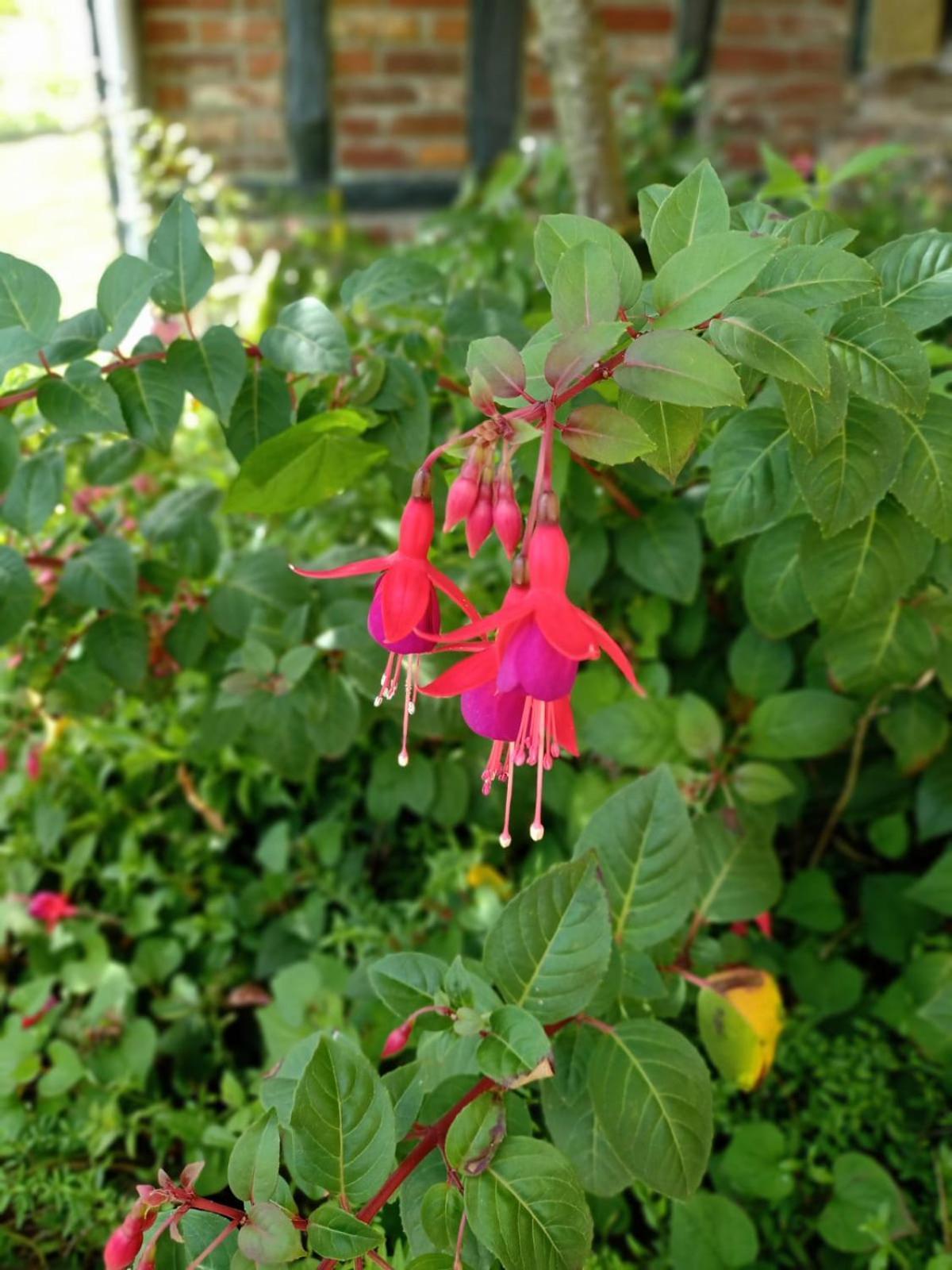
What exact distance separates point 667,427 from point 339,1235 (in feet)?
1.53

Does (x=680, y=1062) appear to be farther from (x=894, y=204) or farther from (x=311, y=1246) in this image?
(x=894, y=204)

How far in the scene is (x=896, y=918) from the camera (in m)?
1.11

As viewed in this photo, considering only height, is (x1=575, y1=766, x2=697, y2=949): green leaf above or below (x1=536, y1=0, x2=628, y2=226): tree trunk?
below

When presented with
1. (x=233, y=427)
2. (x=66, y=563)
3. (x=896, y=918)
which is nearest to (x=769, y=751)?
(x=896, y=918)

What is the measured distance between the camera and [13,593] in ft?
2.89

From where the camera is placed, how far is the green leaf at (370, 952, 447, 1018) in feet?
2.24

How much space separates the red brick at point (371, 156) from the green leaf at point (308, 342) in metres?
2.36

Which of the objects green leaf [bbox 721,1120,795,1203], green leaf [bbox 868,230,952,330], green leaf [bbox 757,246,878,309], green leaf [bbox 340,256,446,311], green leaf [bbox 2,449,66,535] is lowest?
green leaf [bbox 721,1120,795,1203]

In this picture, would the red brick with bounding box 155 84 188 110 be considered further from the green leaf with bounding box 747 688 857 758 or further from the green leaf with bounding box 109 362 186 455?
the green leaf with bounding box 747 688 857 758

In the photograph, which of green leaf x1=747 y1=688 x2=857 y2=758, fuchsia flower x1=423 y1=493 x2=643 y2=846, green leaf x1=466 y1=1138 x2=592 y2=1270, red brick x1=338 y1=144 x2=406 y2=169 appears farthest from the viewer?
red brick x1=338 y1=144 x2=406 y2=169

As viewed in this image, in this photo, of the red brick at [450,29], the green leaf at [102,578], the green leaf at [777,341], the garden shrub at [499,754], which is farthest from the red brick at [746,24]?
the green leaf at [777,341]

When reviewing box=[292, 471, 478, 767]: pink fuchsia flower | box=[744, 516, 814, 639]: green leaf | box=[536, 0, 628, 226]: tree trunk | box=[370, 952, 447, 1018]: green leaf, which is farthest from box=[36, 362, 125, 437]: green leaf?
box=[536, 0, 628, 226]: tree trunk

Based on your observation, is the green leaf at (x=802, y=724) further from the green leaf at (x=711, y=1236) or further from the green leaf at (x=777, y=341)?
the green leaf at (x=777, y=341)

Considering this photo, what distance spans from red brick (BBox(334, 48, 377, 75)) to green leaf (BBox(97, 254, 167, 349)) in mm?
2365
